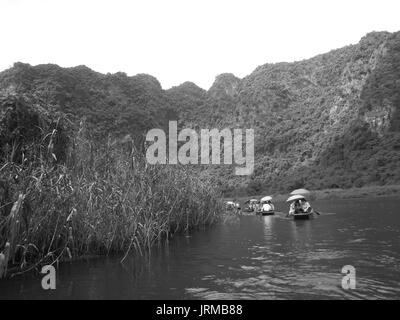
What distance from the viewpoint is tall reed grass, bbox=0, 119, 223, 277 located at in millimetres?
7656

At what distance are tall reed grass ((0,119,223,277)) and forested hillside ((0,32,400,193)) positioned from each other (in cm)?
2599

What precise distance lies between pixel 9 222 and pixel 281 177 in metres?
63.5

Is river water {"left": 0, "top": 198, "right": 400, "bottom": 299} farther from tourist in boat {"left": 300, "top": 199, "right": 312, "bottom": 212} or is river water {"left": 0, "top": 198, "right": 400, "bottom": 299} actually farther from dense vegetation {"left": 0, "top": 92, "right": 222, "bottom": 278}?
tourist in boat {"left": 300, "top": 199, "right": 312, "bottom": 212}

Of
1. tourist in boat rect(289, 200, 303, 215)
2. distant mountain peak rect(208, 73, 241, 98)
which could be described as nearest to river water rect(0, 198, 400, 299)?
tourist in boat rect(289, 200, 303, 215)

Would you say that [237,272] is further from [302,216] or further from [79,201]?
[302,216]

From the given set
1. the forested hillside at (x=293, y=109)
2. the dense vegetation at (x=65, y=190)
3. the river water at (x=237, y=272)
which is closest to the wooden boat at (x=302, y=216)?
the river water at (x=237, y=272)

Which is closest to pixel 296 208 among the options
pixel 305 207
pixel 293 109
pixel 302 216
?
pixel 305 207

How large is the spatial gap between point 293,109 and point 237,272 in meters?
91.2

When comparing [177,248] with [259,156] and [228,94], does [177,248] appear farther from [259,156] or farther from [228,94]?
[228,94]

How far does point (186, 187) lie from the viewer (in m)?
14.8

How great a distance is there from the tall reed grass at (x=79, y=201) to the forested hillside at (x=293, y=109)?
26.0 metres

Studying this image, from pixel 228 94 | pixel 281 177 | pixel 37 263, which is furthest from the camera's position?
pixel 228 94
